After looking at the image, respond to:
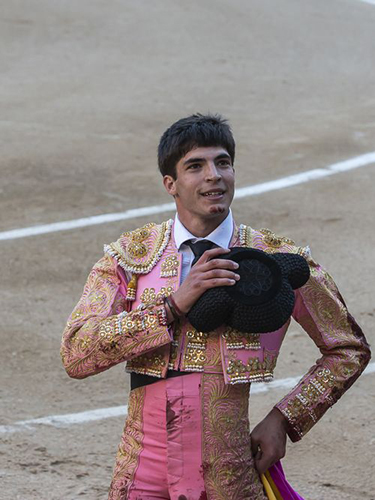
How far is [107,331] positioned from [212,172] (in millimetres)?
630

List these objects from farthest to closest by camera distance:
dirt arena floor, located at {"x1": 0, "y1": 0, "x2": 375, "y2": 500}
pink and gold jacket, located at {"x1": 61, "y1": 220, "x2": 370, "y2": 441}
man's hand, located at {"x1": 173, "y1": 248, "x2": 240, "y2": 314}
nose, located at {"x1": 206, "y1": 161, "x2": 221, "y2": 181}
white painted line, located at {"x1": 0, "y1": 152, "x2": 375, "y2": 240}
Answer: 1. white painted line, located at {"x1": 0, "y1": 152, "x2": 375, "y2": 240}
2. dirt arena floor, located at {"x1": 0, "y1": 0, "x2": 375, "y2": 500}
3. nose, located at {"x1": 206, "y1": 161, "x2": 221, "y2": 181}
4. pink and gold jacket, located at {"x1": 61, "y1": 220, "x2": 370, "y2": 441}
5. man's hand, located at {"x1": 173, "y1": 248, "x2": 240, "y2": 314}

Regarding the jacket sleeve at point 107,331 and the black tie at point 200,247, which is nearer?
the jacket sleeve at point 107,331

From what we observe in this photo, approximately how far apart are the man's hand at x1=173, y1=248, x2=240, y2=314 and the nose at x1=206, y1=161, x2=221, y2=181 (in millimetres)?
302

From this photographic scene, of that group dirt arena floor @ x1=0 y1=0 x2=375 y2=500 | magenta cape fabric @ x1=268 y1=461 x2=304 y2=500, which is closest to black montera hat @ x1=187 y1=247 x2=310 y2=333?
magenta cape fabric @ x1=268 y1=461 x2=304 y2=500

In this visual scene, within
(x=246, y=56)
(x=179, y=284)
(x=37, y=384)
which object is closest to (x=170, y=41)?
(x=246, y=56)

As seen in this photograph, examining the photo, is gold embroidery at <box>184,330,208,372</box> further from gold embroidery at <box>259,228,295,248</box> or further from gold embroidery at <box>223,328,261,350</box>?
gold embroidery at <box>259,228,295,248</box>

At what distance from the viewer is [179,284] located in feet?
12.3

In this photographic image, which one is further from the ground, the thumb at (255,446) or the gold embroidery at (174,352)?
the gold embroidery at (174,352)

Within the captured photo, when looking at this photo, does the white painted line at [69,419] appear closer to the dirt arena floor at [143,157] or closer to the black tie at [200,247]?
the dirt arena floor at [143,157]

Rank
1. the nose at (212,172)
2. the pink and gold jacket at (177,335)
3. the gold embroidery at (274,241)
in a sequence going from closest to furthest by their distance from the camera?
the pink and gold jacket at (177,335), the nose at (212,172), the gold embroidery at (274,241)

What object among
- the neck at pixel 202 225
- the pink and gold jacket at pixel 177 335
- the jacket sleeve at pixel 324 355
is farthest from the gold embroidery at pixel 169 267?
the jacket sleeve at pixel 324 355

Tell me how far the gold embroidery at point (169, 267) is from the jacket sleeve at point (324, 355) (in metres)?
0.43

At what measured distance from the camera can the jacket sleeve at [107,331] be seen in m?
3.53

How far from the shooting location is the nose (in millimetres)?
3666
